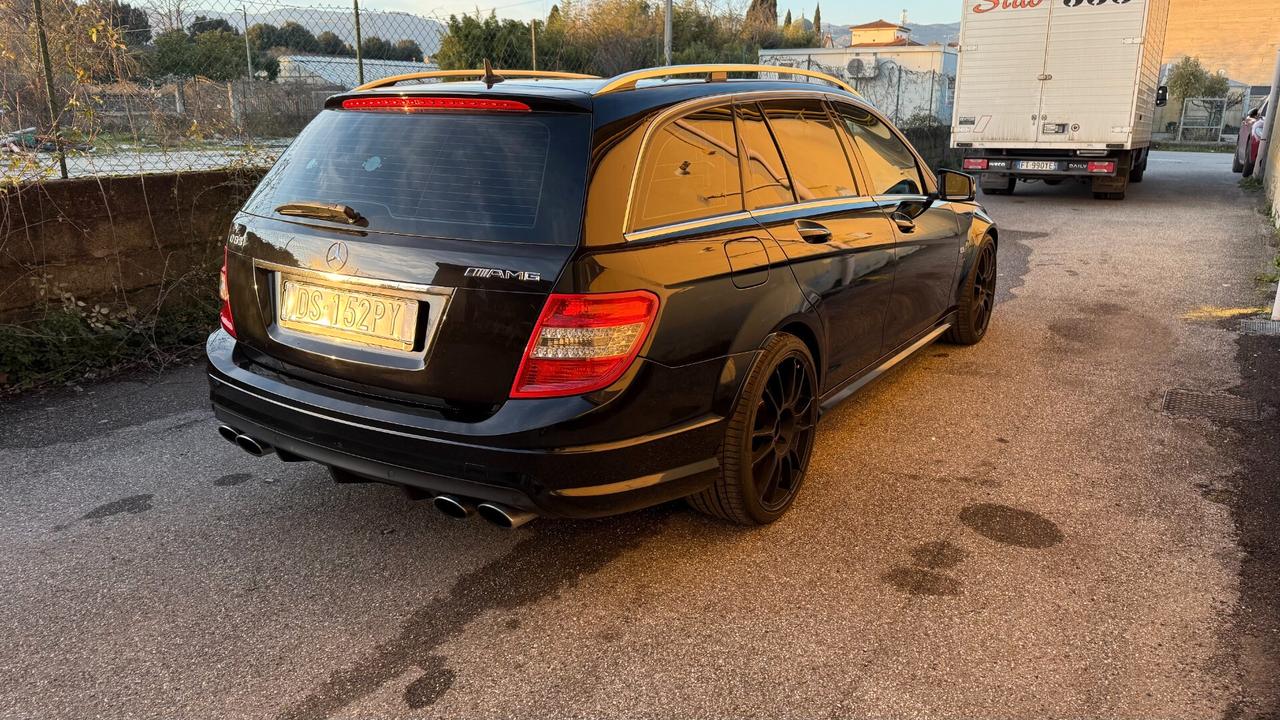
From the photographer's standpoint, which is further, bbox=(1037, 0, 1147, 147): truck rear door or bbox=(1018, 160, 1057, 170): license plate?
bbox=(1018, 160, 1057, 170): license plate

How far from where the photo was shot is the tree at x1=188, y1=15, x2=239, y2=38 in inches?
265

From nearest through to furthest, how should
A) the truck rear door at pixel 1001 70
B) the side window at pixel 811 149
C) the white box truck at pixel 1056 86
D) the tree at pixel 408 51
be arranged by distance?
the side window at pixel 811 149 → the tree at pixel 408 51 → the white box truck at pixel 1056 86 → the truck rear door at pixel 1001 70

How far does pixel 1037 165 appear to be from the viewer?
15.0 metres

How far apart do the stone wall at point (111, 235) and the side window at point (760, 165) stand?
4304mm

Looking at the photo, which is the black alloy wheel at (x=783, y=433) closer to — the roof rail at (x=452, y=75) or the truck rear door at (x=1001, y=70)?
the roof rail at (x=452, y=75)

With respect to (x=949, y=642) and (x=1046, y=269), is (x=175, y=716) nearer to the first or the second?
(x=949, y=642)

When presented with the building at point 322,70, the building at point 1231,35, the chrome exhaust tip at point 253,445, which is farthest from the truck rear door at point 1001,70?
the building at point 1231,35

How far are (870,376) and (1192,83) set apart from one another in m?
51.6

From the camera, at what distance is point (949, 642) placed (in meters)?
2.70

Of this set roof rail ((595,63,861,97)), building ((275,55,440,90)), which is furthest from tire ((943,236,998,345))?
building ((275,55,440,90))

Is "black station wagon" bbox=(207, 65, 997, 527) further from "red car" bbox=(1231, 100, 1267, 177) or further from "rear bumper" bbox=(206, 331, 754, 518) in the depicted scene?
"red car" bbox=(1231, 100, 1267, 177)

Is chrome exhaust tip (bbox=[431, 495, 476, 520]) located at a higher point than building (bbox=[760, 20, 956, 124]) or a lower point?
lower

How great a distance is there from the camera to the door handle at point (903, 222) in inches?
174

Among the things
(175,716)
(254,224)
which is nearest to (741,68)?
(254,224)
